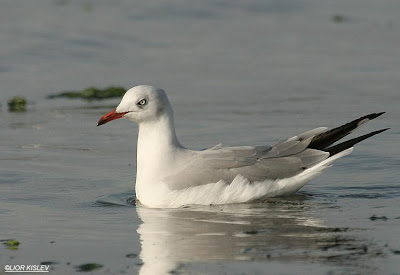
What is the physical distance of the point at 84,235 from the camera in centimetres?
882

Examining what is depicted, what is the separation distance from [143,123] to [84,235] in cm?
192

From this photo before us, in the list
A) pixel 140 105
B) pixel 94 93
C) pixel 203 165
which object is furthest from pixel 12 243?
pixel 94 93

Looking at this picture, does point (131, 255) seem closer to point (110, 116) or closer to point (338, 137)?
point (110, 116)

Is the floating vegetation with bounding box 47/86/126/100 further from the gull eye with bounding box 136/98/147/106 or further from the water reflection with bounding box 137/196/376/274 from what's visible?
the water reflection with bounding box 137/196/376/274

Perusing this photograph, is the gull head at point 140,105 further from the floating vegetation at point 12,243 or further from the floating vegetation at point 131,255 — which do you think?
the floating vegetation at point 131,255

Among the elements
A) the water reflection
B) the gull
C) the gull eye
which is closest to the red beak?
the gull

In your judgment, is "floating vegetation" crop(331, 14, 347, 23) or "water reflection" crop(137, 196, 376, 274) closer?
"water reflection" crop(137, 196, 376, 274)

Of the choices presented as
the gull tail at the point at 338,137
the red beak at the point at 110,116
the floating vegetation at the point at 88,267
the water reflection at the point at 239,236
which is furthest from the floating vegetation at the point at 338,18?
the floating vegetation at the point at 88,267

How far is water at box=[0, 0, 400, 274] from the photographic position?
828 centimetres

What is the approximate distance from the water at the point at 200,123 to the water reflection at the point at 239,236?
0.06 feet

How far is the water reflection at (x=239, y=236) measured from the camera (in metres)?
7.98

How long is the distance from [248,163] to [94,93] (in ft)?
19.0

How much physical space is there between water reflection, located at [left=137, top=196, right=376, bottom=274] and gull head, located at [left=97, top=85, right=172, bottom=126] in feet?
3.05

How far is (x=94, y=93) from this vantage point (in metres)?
15.7
